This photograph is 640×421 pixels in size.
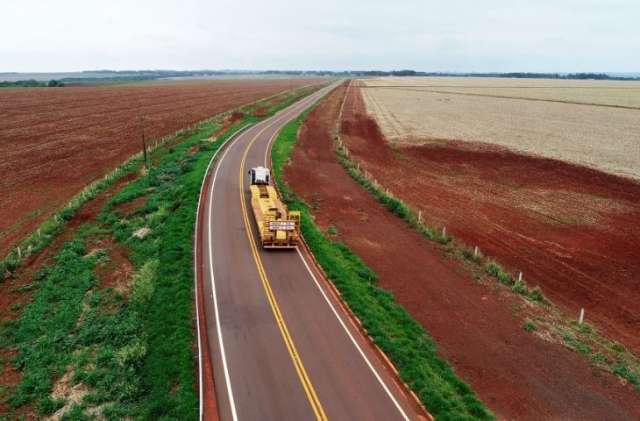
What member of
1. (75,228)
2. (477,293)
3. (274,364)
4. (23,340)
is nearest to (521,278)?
(477,293)

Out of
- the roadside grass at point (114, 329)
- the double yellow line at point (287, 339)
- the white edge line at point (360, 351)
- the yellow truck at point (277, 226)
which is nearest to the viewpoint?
the double yellow line at point (287, 339)

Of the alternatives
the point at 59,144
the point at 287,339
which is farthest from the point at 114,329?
the point at 59,144

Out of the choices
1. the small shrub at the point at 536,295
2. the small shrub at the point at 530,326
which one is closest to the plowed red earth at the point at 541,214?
the small shrub at the point at 536,295

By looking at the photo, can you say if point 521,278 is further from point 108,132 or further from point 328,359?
point 108,132

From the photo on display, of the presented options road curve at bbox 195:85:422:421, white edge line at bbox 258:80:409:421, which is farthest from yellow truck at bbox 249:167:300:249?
white edge line at bbox 258:80:409:421

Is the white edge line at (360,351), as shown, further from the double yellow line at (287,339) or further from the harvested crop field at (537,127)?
the harvested crop field at (537,127)

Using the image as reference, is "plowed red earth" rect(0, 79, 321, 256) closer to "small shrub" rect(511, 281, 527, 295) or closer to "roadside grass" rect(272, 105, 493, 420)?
"roadside grass" rect(272, 105, 493, 420)
